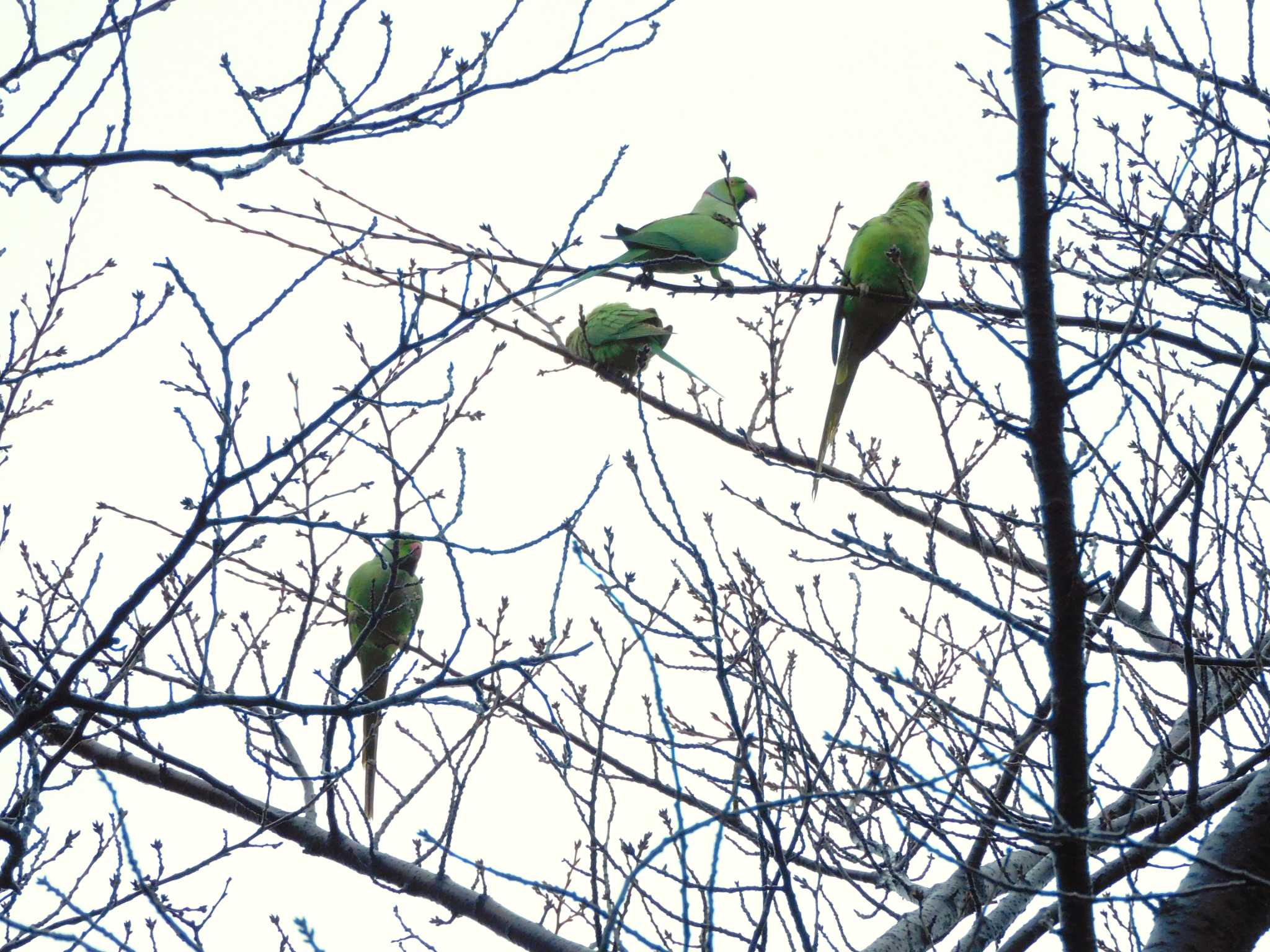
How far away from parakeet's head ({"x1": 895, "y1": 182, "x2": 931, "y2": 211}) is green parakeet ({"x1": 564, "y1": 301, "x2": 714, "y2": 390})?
1282mm

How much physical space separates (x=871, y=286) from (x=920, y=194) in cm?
76

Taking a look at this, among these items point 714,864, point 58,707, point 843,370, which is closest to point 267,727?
point 58,707

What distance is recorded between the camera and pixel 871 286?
15.9ft

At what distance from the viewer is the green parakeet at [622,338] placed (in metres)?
5.84

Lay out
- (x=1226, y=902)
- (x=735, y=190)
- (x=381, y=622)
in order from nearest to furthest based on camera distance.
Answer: (x=1226, y=902)
(x=381, y=622)
(x=735, y=190)

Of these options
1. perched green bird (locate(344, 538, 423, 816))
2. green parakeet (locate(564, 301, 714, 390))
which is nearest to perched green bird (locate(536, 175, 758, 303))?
green parakeet (locate(564, 301, 714, 390))

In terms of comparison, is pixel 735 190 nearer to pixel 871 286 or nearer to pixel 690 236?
pixel 690 236

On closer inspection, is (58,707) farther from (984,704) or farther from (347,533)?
(984,704)

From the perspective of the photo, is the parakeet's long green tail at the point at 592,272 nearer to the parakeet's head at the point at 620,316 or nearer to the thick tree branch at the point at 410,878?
the parakeet's head at the point at 620,316

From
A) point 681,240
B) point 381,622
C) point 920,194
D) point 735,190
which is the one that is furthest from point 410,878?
point 735,190

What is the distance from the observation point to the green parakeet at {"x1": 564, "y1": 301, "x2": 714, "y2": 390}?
5836 mm

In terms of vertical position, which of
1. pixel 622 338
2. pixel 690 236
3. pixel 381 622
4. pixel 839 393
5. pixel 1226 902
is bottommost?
pixel 1226 902

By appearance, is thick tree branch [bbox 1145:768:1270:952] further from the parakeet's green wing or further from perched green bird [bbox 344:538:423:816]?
the parakeet's green wing

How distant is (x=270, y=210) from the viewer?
3588mm
